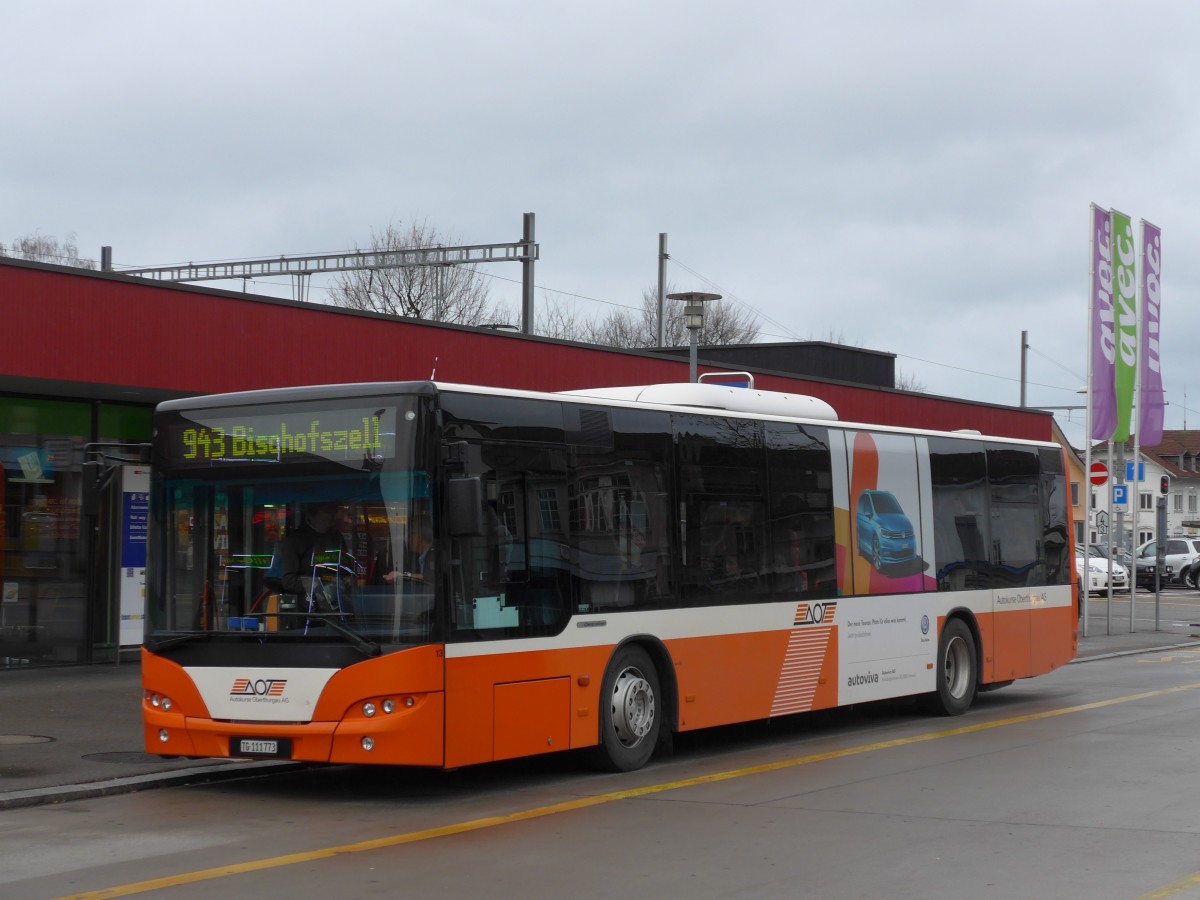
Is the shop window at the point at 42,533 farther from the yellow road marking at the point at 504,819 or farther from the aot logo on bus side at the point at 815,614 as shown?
the yellow road marking at the point at 504,819

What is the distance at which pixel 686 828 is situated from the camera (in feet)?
30.5

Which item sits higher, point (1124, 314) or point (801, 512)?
point (1124, 314)

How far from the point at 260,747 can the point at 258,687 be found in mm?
396

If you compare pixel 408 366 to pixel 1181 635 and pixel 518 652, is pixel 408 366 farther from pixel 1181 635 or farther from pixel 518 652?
pixel 1181 635

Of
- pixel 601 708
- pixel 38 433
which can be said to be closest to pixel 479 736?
pixel 601 708

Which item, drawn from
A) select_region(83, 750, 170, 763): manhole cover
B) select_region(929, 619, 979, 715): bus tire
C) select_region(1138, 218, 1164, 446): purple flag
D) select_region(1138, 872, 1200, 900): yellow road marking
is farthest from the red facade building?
select_region(1138, 218, 1164, 446): purple flag

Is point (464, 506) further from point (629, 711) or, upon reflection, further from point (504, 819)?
point (629, 711)

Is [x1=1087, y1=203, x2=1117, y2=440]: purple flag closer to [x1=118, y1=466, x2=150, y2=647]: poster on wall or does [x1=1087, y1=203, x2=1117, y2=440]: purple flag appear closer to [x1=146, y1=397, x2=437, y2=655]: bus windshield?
[x1=118, y1=466, x2=150, y2=647]: poster on wall

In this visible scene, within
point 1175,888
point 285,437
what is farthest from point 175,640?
point 1175,888

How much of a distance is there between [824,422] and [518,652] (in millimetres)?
5045

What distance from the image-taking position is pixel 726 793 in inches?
423

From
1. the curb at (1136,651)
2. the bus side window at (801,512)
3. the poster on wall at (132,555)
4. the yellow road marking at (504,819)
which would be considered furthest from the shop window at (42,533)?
the curb at (1136,651)

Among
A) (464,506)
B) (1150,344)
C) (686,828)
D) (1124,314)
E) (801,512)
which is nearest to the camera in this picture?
(686,828)

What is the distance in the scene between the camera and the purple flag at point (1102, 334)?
29.1 m
